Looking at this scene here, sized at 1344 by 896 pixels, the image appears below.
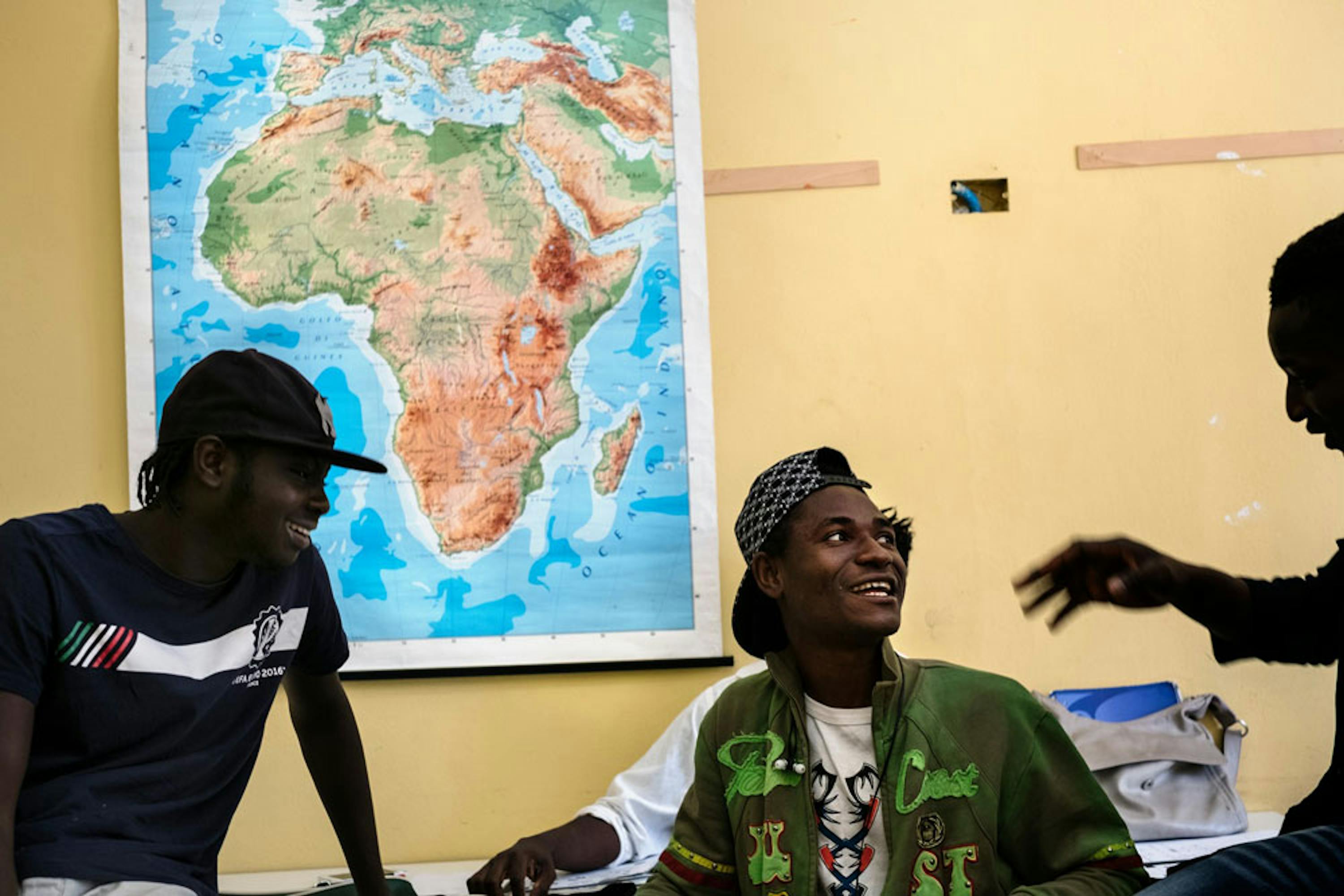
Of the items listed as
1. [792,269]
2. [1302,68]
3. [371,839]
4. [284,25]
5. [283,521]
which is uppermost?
[284,25]

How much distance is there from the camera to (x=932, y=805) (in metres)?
1.81

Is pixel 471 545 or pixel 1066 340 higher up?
pixel 1066 340

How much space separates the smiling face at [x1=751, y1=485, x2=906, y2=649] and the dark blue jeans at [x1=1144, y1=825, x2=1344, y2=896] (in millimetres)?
649

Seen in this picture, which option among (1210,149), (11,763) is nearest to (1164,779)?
(1210,149)

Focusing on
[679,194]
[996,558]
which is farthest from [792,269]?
[996,558]

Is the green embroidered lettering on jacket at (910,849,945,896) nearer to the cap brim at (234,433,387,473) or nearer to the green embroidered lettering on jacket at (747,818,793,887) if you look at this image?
the green embroidered lettering on jacket at (747,818,793,887)

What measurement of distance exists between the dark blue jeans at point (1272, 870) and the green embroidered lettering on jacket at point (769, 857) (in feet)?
1.96

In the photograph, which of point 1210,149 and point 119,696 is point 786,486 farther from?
point 1210,149

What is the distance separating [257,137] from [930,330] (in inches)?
72.7

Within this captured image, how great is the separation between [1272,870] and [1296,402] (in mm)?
673

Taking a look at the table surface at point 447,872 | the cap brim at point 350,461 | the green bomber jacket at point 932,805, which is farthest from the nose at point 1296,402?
the cap brim at point 350,461

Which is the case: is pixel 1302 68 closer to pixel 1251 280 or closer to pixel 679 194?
pixel 1251 280

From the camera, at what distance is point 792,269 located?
128 inches

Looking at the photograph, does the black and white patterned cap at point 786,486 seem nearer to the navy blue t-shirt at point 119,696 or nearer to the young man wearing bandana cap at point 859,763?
the young man wearing bandana cap at point 859,763
